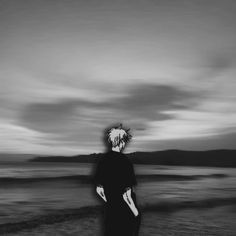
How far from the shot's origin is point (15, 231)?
398 inches

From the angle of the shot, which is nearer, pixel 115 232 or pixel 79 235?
pixel 115 232

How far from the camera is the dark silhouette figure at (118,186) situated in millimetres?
3654

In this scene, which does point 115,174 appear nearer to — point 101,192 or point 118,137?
point 101,192

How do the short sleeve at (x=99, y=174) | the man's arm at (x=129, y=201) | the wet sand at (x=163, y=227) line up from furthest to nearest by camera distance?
the wet sand at (x=163, y=227) < the short sleeve at (x=99, y=174) < the man's arm at (x=129, y=201)

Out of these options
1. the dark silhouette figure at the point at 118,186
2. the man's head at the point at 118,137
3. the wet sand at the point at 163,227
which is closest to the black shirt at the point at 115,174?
the dark silhouette figure at the point at 118,186

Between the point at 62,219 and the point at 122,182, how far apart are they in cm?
937

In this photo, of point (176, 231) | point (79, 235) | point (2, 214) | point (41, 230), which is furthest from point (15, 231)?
point (176, 231)

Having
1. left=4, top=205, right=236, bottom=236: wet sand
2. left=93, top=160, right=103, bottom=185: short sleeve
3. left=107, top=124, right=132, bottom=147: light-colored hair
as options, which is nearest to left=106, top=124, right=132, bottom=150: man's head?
left=107, top=124, right=132, bottom=147: light-colored hair


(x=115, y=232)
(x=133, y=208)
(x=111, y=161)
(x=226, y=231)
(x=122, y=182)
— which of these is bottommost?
(x=226, y=231)

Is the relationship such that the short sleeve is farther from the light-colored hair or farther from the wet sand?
the wet sand

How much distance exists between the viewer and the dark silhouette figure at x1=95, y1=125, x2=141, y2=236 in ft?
12.0

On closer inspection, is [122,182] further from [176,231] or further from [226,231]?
[226,231]

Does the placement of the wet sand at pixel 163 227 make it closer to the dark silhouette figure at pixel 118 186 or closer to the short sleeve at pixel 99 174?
the dark silhouette figure at pixel 118 186

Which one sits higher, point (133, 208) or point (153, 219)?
point (133, 208)
